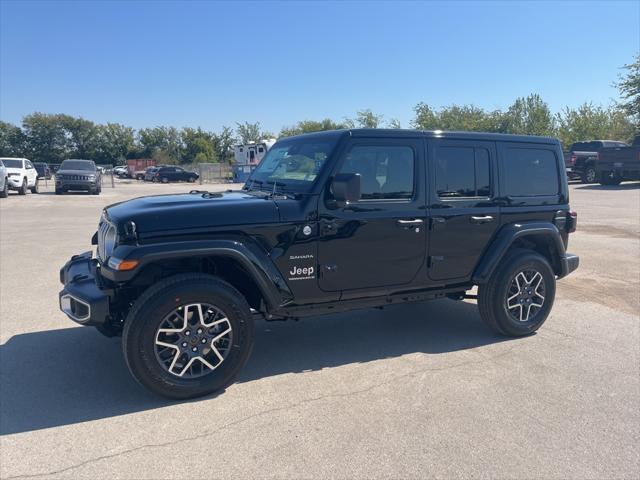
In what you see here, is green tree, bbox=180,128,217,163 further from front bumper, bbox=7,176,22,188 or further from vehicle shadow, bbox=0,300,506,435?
vehicle shadow, bbox=0,300,506,435

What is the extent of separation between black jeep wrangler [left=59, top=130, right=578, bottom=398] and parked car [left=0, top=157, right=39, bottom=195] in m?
21.1

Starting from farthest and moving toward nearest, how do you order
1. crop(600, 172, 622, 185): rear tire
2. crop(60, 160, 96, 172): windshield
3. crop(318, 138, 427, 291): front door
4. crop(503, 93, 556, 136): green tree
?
1. crop(503, 93, 556, 136): green tree
2. crop(600, 172, 622, 185): rear tire
3. crop(60, 160, 96, 172): windshield
4. crop(318, 138, 427, 291): front door

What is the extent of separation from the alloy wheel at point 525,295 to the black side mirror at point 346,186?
2073 millimetres

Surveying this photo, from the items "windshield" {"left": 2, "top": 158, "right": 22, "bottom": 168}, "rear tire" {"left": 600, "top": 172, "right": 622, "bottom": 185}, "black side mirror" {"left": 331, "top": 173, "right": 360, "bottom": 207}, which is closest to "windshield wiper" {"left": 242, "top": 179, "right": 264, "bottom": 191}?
"black side mirror" {"left": 331, "top": 173, "right": 360, "bottom": 207}

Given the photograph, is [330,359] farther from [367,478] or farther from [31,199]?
[31,199]

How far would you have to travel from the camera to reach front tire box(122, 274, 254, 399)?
3635mm

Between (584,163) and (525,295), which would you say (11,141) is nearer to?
(584,163)

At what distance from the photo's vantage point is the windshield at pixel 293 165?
4434 millimetres

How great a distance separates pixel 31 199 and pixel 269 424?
21.0 meters

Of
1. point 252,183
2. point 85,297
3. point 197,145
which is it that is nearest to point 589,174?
point 252,183

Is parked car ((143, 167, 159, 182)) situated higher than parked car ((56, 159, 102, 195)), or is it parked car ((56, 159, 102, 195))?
parked car ((143, 167, 159, 182))

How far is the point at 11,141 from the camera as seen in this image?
78.0m

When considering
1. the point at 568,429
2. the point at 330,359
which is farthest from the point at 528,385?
the point at 330,359

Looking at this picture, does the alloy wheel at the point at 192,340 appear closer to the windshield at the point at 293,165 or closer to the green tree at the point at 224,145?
the windshield at the point at 293,165
